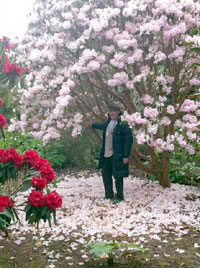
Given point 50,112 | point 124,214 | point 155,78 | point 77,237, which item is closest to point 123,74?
point 155,78

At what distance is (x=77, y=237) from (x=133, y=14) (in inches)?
115

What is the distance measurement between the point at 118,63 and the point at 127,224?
2.08 metres

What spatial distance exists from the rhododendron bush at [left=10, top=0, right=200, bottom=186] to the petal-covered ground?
2.13ft

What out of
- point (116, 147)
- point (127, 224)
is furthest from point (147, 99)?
point (127, 224)

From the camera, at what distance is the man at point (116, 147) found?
16.9 ft

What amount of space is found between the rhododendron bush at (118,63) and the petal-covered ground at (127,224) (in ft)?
2.13

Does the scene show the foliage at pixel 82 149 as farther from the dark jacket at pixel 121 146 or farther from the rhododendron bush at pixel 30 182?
the rhododendron bush at pixel 30 182

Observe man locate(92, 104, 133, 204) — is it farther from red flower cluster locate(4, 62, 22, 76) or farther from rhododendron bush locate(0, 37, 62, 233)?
rhododendron bush locate(0, 37, 62, 233)

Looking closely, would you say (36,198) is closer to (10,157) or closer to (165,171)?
(10,157)

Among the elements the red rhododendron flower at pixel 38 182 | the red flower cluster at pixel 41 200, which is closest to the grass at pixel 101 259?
the red flower cluster at pixel 41 200

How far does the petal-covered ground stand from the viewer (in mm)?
3604

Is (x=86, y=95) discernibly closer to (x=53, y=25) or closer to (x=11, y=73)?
(x=53, y=25)

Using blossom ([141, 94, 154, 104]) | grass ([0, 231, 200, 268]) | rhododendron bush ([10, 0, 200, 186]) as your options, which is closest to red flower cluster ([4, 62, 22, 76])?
rhododendron bush ([10, 0, 200, 186])

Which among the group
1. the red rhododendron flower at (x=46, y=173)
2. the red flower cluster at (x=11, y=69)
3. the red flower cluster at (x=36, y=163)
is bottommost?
the red rhododendron flower at (x=46, y=173)
